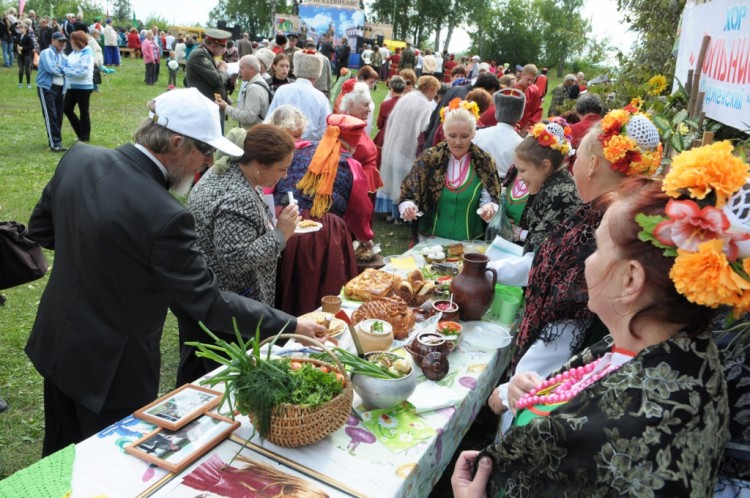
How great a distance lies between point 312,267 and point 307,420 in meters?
2.04

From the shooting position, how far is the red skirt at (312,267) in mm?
3609

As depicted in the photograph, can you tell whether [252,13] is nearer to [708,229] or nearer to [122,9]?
[122,9]

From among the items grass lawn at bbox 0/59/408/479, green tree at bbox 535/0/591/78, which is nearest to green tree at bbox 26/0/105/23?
grass lawn at bbox 0/59/408/479

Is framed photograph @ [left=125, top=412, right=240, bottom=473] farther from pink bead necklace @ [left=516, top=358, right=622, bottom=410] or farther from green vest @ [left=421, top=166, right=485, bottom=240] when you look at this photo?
green vest @ [left=421, top=166, right=485, bottom=240]

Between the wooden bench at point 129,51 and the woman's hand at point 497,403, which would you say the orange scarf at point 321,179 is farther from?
the wooden bench at point 129,51

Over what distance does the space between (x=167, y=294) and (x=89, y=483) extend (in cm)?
71

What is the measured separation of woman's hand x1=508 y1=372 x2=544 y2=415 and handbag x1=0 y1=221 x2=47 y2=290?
8.29 ft

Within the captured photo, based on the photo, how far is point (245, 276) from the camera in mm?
2850

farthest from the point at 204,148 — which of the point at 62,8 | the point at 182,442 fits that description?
the point at 62,8

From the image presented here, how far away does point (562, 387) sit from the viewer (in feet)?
5.16

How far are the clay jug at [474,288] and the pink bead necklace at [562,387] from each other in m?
1.05

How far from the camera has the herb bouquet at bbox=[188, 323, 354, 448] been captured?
163cm

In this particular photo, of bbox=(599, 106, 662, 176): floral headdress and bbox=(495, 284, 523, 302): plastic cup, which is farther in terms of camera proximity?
bbox=(495, 284, 523, 302): plastic cup

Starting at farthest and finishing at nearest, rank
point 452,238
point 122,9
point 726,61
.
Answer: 1. point 122,9
2. point 452,238
3. point 726,61
